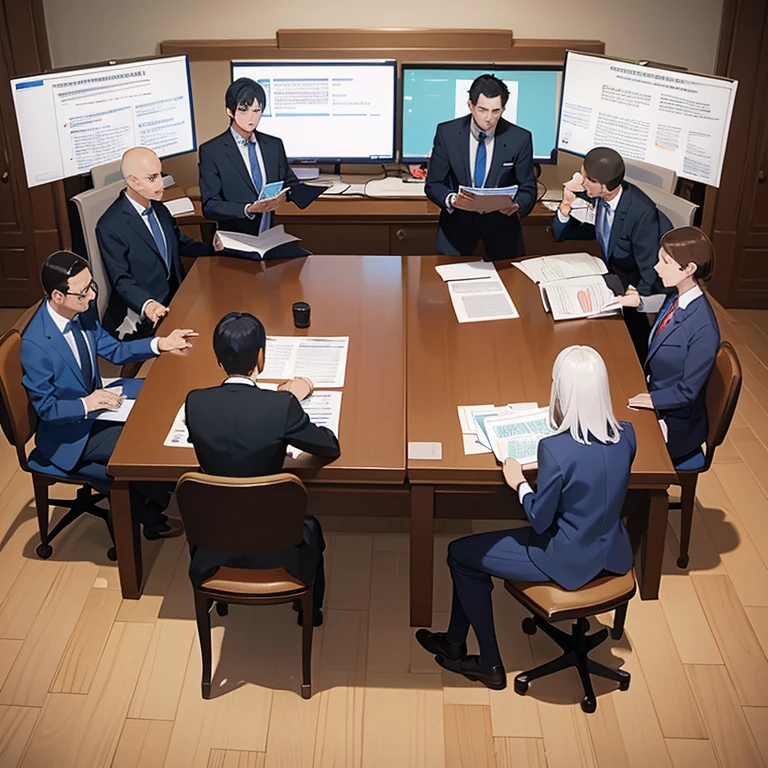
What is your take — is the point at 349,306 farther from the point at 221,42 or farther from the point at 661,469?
the point at 221,42

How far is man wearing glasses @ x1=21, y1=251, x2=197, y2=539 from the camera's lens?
346cm

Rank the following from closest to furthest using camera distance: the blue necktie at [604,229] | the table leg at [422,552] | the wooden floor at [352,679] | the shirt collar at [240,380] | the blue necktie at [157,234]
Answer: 1. the shirt collar at [240,380]
2. the wooden floor at [352,679]
3. the table leg at [422,552]
4. the blue necktie at [604,229]
5. the blue necktie at [157,234]

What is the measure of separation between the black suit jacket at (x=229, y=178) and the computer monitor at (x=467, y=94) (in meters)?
1.22

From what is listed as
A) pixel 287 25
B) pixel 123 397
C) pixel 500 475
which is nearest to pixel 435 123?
pixel 287 25

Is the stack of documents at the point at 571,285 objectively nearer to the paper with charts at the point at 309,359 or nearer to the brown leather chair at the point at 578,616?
the paper with charts at the point at 309,359

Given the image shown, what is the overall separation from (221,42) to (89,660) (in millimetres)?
3695

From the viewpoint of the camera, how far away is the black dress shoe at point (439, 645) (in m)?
3.30

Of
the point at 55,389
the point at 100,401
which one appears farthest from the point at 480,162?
the point at 55,389

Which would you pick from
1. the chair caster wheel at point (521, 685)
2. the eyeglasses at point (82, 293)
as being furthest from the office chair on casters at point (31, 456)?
the chair caster wheel at point (521, 685)

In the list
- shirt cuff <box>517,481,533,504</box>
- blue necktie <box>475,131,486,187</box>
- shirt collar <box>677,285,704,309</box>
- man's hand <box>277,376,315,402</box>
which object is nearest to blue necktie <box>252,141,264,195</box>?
blue necktie <box>475,131,486,187</box>

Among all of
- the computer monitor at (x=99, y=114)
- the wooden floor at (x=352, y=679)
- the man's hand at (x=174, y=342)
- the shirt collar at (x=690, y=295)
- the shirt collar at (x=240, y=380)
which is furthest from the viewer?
the computer monitor at (x=99, y=114)

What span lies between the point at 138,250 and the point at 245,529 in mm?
1959

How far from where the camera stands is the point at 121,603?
11.9 feet

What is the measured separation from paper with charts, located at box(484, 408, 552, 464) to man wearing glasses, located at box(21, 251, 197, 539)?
133 centimetres
